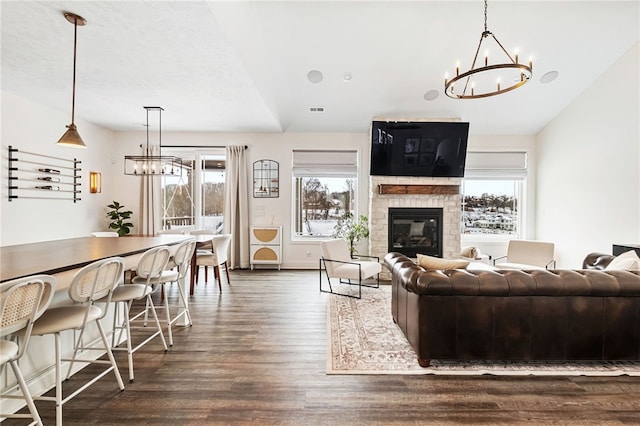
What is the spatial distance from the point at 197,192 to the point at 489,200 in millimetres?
6236

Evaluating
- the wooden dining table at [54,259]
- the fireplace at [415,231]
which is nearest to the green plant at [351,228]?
the fireplace at [415,231]

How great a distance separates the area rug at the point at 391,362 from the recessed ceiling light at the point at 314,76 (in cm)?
356

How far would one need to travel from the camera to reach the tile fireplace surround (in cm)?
608

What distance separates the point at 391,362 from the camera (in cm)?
271

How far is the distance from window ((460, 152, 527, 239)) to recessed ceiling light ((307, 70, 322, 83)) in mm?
3658

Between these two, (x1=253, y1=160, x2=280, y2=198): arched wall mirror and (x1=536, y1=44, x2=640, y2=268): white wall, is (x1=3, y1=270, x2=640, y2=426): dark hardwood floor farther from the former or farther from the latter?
(x1=253, y1=160, x2=280, y2=198): arched wall mirror

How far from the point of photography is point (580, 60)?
4.79 meters

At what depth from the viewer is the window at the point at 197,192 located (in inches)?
269

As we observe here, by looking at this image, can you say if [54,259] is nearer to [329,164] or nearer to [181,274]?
[181,274]

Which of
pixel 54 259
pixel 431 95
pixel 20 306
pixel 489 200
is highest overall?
pixel 431 95

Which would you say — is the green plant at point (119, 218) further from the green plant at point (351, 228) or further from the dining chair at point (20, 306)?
the dining chair at point (20, 306)

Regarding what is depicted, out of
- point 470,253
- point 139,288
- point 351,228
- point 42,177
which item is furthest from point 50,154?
point 470,253

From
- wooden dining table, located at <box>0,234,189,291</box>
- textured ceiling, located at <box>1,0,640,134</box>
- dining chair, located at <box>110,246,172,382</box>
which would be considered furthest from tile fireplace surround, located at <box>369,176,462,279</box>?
wooden dining table, located at <box>0,234,189,291</box>

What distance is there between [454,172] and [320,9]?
3.75m
